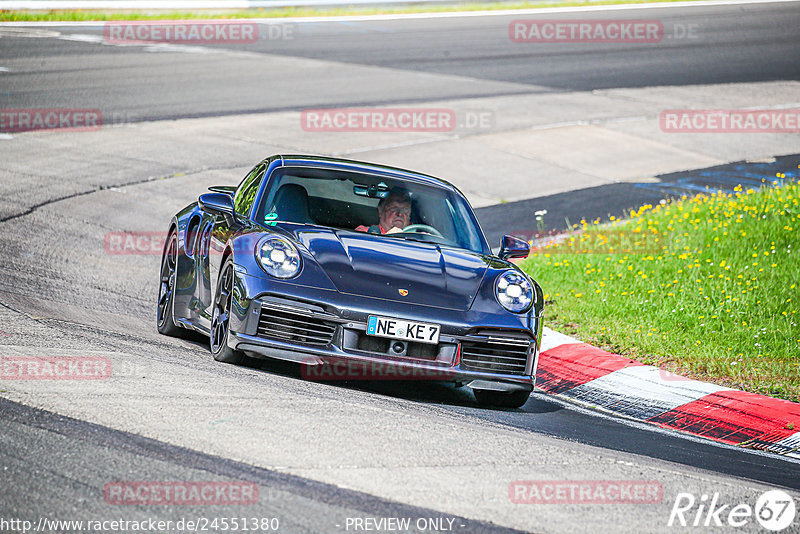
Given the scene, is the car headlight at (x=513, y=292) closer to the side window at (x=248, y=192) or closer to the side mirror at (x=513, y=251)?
the side mirror at (x=513, y=251)

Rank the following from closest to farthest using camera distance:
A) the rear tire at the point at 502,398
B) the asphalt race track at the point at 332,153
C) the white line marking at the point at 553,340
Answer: the asphalt race track at the point at 332,153
the rear tire at the point at 502,398
the white line marking at the point at 553,340

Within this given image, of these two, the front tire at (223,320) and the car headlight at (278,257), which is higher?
the car headlight at (278,257)

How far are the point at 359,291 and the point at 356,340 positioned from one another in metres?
0.28

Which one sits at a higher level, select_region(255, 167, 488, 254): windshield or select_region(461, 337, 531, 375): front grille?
select_region(255, 167, 488, 254): windshield

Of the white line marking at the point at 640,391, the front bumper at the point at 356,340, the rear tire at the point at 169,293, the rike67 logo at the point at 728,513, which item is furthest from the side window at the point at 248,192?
the rike67 logo at the point at 728,513

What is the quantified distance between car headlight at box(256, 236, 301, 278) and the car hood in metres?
0.13

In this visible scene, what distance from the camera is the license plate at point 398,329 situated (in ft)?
19.7

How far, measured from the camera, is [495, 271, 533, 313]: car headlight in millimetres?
6414

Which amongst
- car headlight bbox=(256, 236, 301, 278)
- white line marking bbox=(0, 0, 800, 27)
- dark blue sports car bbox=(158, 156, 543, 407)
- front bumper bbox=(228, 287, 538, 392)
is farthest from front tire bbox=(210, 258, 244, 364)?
white line marking bbox=(0, 0, 800, 27)

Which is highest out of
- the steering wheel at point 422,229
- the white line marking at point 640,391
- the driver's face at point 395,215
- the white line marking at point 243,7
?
the white line marking at point 243,7

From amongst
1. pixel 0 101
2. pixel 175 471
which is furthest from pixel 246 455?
pixel 0 101

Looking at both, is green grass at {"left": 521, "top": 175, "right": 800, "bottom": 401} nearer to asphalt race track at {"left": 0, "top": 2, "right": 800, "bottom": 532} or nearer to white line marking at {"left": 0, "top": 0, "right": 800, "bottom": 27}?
asphalt race track at {"left": 0, "top": 2, "right": 800, "bottom": 532}

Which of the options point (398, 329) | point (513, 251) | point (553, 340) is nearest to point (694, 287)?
point (553, 340)

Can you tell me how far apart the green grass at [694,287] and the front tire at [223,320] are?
10.5ft
